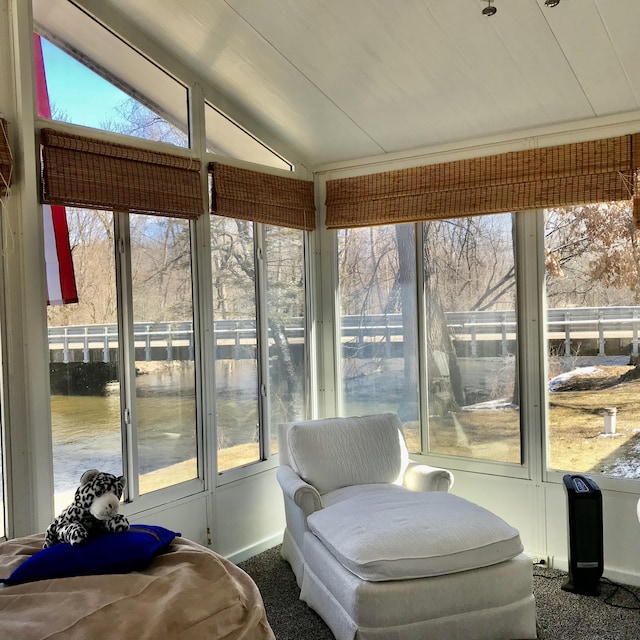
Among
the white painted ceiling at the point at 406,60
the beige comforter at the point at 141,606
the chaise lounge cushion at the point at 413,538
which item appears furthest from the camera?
the white painted ceiling at the point at 406,60

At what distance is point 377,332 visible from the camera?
3.86 meters

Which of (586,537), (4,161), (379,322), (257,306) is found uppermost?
(4,161)

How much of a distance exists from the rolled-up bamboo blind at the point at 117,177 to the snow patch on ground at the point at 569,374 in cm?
204

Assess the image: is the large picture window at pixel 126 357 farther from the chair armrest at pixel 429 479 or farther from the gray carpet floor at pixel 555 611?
the chair armrest at pixel 429 479

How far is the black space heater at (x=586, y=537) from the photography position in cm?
287

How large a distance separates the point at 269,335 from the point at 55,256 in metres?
1.37

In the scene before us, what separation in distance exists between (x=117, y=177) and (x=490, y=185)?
1.91m

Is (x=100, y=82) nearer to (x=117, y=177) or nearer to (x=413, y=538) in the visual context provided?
(x=117, y=177)

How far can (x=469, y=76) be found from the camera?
2875 millimetres

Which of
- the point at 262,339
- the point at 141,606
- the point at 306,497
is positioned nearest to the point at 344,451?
the point at 306,497

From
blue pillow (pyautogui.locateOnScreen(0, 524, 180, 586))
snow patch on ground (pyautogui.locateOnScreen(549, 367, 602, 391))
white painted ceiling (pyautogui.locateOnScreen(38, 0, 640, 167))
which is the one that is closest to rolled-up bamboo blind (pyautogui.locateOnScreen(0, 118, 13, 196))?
white painted ceiling (pyautogui.locateOnScreen(38, 0, 640, 167))

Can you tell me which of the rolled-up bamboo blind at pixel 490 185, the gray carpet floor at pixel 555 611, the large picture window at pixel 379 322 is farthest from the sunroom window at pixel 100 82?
the gray carpet floor at pixel 555 611

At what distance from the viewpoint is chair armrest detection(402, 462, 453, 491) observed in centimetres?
312

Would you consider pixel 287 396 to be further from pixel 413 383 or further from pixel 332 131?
pixel 332 131
